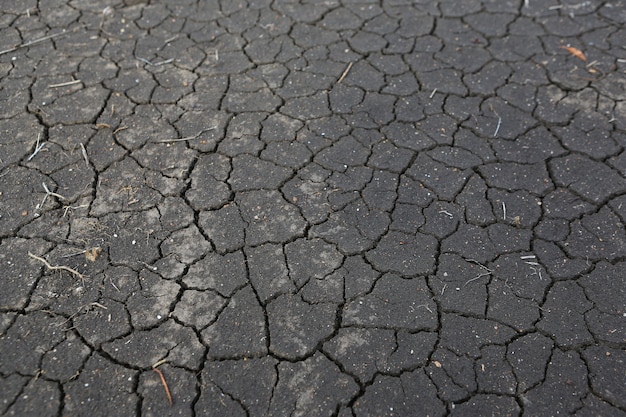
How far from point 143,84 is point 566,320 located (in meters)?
3.58

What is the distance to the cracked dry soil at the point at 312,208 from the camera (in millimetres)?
3197

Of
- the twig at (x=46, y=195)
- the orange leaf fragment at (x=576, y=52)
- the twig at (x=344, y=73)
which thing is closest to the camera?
the twig at (x=46, y=195)

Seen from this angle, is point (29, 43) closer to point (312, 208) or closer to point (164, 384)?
point (312, 208)

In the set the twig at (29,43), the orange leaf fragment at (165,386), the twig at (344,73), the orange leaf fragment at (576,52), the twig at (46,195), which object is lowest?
the orange leaf fragment at (165,386)

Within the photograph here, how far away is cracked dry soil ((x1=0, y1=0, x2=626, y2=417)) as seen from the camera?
3.20 m

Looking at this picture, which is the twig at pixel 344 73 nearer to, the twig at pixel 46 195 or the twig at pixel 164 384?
the twig at pixel 46 195

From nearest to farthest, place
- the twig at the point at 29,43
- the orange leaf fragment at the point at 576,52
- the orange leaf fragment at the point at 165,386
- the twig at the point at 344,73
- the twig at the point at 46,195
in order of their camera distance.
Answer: the orange leaf fragment at the point at 165,386 < the twig at the point at 46,195 < the twig at the point at 344,73 < the twig at the point at 29,43 < the orange leaf fragment at the point at 576,52

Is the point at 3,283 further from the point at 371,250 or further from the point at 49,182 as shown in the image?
the point at 371,250

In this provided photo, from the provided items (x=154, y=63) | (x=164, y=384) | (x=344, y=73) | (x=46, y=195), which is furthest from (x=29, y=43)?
(x=164, y=384)

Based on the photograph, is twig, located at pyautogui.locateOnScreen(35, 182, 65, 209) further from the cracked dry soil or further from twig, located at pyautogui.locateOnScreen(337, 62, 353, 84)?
twig, located at pyautogui.locateOnScreen(337, 62, 353, 84)

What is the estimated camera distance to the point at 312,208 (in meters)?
4.04

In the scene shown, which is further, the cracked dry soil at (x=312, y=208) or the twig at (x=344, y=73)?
the twig at (x=344, y=73)

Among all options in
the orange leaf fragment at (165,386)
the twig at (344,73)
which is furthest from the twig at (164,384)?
the twig at (344,73)

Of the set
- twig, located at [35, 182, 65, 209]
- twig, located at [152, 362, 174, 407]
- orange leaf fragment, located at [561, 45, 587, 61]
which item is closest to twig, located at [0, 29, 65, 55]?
twig, located at [35, 182, 65, 209]
